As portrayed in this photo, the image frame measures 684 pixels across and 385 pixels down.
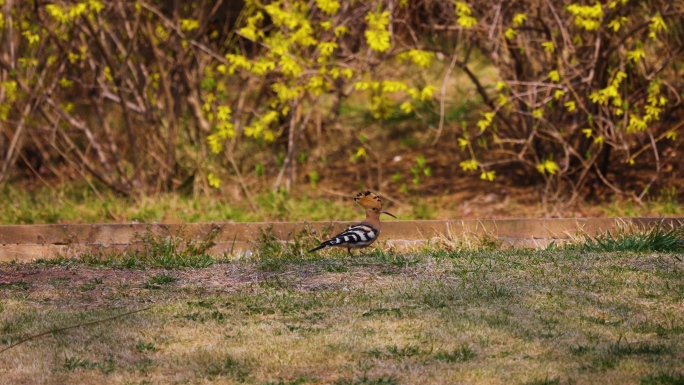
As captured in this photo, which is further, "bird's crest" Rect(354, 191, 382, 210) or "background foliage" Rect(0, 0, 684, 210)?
"background foliage" Rect(0, 0, 684, 210)

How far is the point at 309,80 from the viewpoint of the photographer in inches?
475

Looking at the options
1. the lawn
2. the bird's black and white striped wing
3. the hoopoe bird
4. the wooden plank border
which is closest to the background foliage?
the wooden plank border

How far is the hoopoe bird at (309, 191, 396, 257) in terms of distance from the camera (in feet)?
26.2

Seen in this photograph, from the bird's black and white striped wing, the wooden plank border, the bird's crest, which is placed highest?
the bird's crest

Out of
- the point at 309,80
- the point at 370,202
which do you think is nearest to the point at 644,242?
the point at 370,202

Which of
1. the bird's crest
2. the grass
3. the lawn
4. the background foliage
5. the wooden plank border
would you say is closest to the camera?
the lawn

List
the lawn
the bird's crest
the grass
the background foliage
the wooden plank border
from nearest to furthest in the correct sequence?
the lawn → the grass → the bird's crest → the wooden plank border → the background foliage

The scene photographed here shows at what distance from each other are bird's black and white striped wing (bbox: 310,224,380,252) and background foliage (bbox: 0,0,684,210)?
10.1 ft

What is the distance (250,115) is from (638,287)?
8236 mm

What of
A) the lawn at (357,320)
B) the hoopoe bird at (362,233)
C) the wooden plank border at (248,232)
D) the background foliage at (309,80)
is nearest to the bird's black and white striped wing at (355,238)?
the hoopoe bird at (362,233)

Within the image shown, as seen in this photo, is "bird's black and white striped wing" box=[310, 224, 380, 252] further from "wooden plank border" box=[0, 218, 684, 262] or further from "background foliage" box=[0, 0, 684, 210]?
"background foliage" box=[0, 0, 684, 210]

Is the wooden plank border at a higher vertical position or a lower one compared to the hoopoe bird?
lower

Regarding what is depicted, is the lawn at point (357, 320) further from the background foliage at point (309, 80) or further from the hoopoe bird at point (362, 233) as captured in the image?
the background foliage at point (309, 80)

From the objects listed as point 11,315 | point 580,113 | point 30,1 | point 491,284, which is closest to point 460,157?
point 580,113
